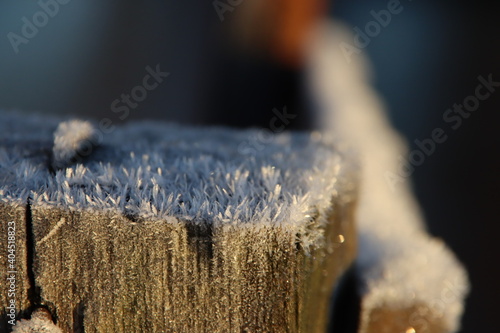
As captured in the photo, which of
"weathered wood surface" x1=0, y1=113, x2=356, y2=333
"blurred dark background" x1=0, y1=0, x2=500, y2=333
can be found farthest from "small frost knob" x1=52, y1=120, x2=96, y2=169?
"blurred dark background" x1=0, y1=0, x2=500, y2=333

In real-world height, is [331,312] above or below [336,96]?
below

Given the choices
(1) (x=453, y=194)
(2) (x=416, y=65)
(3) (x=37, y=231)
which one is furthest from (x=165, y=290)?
(2) (x=416, y=65)

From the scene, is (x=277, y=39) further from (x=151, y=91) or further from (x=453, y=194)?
(x=453, y=194)

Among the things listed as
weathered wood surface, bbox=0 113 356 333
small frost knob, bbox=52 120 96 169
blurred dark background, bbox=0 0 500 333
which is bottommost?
weathered wood surface, bbox=0 113 356 333

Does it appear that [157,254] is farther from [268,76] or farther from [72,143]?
[268,76]

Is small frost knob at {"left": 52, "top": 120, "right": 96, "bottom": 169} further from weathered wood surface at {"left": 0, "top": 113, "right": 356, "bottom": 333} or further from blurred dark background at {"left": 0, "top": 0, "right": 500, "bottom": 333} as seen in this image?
blurred dark background at {"left": 0, "top": 0, "right": 500, "bottom": 333}

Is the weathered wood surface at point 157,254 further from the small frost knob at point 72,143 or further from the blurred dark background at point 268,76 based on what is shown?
the blurred dark background at point 268,76
